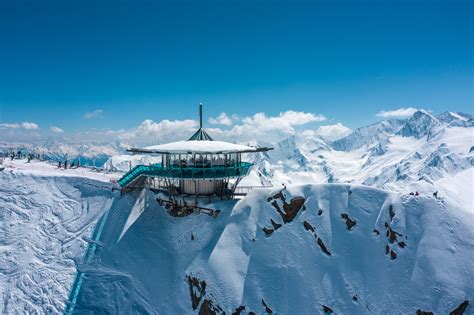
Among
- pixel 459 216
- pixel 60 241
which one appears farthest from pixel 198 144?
pixel 459 216

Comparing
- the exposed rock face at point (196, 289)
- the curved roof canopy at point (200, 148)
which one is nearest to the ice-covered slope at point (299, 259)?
the exposed rock face at point (196, 289)

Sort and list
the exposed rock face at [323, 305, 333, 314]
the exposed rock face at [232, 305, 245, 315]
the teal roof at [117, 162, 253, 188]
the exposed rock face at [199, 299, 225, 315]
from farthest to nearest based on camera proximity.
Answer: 1. the teal roof at [117, 162, 253, 188]
2. the exposed rock face at [199, 299, 225, 315]
3. the exposed rock face at [232, 305, 245, 315]
4. the exposed rock face at [323, 305, 333, 314]

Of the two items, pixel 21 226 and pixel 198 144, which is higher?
pixel 198 144

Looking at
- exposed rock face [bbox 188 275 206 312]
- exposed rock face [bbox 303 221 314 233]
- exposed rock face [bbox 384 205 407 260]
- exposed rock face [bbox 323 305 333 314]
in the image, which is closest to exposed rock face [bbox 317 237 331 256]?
exposed rock face [bbox 303 221 314 233]

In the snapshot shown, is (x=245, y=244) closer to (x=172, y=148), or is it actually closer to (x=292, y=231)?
(x=292, y=231)

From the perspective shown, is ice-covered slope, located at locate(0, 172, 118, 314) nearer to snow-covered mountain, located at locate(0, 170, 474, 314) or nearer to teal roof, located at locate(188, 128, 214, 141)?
snow-covered mountain, located at locate(0, 170, 474, 314)

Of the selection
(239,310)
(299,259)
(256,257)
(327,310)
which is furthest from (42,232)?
(327,310)
